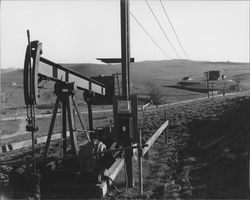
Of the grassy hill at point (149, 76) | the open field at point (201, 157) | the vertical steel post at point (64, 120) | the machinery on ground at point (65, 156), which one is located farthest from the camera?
the grassy hill at point (149, 76)

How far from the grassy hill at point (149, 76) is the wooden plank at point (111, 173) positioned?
136 ft

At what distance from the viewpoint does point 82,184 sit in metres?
7.95

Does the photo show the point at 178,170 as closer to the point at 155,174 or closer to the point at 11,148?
the point at 155,174

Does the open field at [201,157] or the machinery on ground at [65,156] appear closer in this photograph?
the machinery on ground at [65,156]

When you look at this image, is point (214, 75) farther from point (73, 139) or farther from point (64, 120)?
point (73, 139)

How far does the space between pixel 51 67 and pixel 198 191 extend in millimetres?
3875

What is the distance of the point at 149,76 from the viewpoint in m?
92.6

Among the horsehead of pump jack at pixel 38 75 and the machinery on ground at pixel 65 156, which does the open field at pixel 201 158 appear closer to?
the machinery on ground at pixel 65 156

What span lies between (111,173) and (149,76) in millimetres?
84521

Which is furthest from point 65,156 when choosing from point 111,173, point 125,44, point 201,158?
point 201,158

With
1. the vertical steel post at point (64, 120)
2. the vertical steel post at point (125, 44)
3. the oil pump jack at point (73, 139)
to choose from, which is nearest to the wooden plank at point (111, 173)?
the oil pump jack at point (73, 139)

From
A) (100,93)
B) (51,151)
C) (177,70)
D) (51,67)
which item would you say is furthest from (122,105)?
(177,70)

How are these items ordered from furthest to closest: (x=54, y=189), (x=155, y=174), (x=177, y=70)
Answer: (x=177, y=70)
(x=155, y=174)
(x=54, y=189)

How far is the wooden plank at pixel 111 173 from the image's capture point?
765 cm
